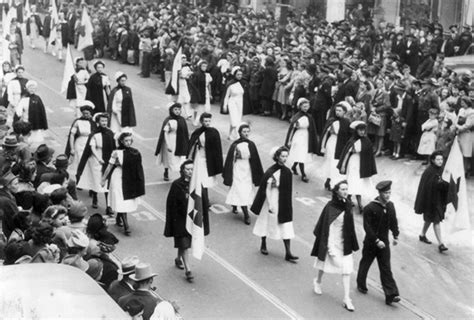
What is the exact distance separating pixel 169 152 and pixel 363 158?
3.96 meters

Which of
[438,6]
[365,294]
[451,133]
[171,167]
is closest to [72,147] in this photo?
[171,167]

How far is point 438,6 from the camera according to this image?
1193 inches

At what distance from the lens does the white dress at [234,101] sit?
19147 mm

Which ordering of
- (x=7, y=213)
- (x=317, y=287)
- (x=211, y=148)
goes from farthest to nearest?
(x=211, y=148) → (x=317, y=287) → (x=7, y=213)

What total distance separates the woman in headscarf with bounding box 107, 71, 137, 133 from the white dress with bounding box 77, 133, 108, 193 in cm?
354

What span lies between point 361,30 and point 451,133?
1084 cm

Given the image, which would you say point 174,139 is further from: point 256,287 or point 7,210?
point 7,210

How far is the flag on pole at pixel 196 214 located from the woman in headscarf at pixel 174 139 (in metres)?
4.57

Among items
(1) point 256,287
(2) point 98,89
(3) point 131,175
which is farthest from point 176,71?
(1) point 256,287

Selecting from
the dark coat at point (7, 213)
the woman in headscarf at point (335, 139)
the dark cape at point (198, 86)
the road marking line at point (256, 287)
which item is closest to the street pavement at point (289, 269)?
the road marking line at point (256, 287)

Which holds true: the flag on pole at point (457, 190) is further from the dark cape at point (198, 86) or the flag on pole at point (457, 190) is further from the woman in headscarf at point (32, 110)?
the dark cape at point (198, 86)

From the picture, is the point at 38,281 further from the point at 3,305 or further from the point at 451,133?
the point at 451,133

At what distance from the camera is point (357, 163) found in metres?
14.3

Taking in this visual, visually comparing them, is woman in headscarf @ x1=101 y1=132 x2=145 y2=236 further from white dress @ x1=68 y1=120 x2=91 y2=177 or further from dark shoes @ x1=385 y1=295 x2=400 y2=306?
dark shoes @ x1=385 y1=295 x2=400 y2=306
